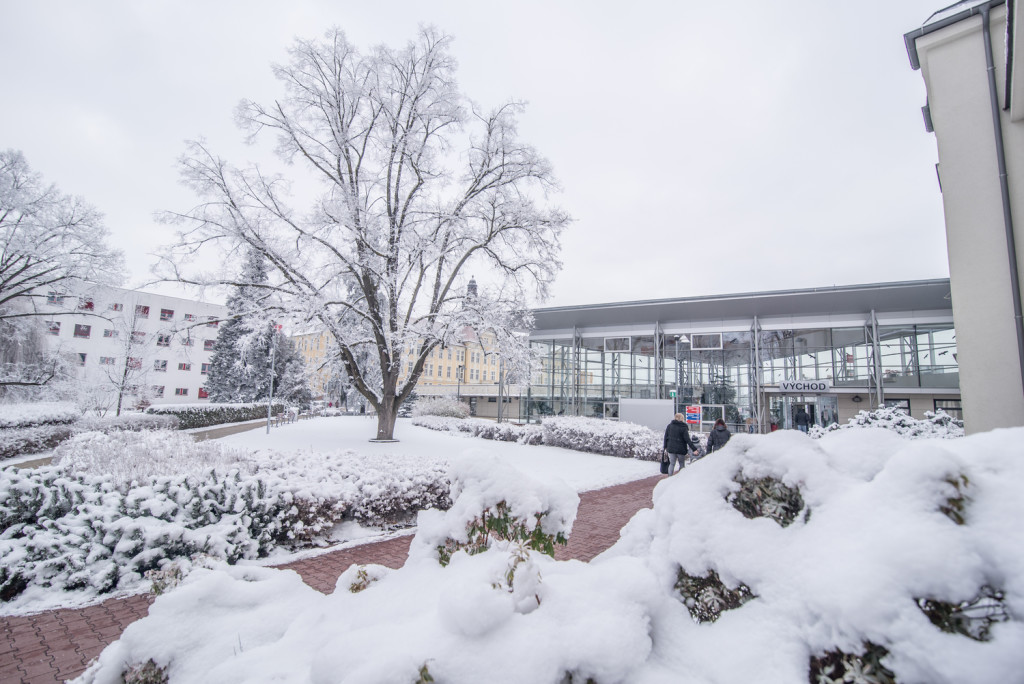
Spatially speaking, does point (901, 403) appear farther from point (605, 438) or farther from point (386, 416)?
point (386, 416)

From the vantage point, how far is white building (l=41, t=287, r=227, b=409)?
24141mm

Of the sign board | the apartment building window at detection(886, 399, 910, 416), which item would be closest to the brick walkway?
the sign board

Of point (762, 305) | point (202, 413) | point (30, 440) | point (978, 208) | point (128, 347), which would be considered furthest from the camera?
point (128, 347)

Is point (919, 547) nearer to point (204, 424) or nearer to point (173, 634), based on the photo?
point (173, 634)

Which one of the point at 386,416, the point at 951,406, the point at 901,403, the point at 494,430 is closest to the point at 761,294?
the point at 901,403

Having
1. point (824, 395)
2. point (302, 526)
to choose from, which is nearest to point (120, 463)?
point (302, 526)

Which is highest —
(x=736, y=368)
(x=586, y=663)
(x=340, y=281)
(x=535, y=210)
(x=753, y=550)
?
(x=535, y=210)

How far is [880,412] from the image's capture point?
11.3m

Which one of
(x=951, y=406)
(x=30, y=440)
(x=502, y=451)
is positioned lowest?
(x=502, y=451)

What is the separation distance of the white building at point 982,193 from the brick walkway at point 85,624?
672 centimetres

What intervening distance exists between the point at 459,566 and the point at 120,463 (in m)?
7.48

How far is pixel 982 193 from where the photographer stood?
7.77m

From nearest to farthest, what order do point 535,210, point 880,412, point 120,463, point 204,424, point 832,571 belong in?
1. point 832,571
2. point 120,463
3. point 880,412
4. point 535,210
5. point 204,424

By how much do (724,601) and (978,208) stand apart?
9966 millimetres
